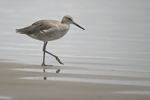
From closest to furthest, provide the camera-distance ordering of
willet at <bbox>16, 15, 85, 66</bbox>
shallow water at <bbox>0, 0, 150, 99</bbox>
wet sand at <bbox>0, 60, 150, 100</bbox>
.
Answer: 1. wet sand at <bbox>0, 60, 150, 100</bbox>
2. shallow water at <bbox>0, 0, 150, 99</bbox>
3. willet at <bbox>16, 15, 85, 66</bbox>

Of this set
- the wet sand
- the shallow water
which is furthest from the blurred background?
the wet sand

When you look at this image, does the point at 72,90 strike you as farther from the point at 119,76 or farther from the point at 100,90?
the point at 119,76

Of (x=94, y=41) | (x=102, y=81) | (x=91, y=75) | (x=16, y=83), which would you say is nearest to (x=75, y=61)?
(x=91, y=75)

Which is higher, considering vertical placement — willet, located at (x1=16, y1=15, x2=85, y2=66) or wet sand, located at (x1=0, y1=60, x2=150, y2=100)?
willet, located at (x1=16, y1=15, x2=85, y2=66)

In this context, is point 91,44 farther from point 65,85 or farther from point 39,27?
point 65,85

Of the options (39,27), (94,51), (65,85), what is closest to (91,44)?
(94,51)

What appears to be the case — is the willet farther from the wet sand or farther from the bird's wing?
the wet sand

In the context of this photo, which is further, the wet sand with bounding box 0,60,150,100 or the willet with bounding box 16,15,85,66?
the willet with bounding box 16,15,85,66

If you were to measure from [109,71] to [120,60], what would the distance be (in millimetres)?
2253

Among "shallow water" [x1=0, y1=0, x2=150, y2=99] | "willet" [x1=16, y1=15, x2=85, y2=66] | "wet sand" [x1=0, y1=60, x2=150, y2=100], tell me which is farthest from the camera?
"willet" [x1=16, y1=15, x2=85, y2=66]

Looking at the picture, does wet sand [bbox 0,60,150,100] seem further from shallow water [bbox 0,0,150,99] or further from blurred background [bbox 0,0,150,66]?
blurred background [bbox 0,0,150,66]

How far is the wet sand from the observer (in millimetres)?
7543

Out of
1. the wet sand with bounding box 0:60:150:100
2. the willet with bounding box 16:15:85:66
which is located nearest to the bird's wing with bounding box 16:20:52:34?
the willet with bounding box 16:15:85:66

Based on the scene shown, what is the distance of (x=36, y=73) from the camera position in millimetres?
9961
